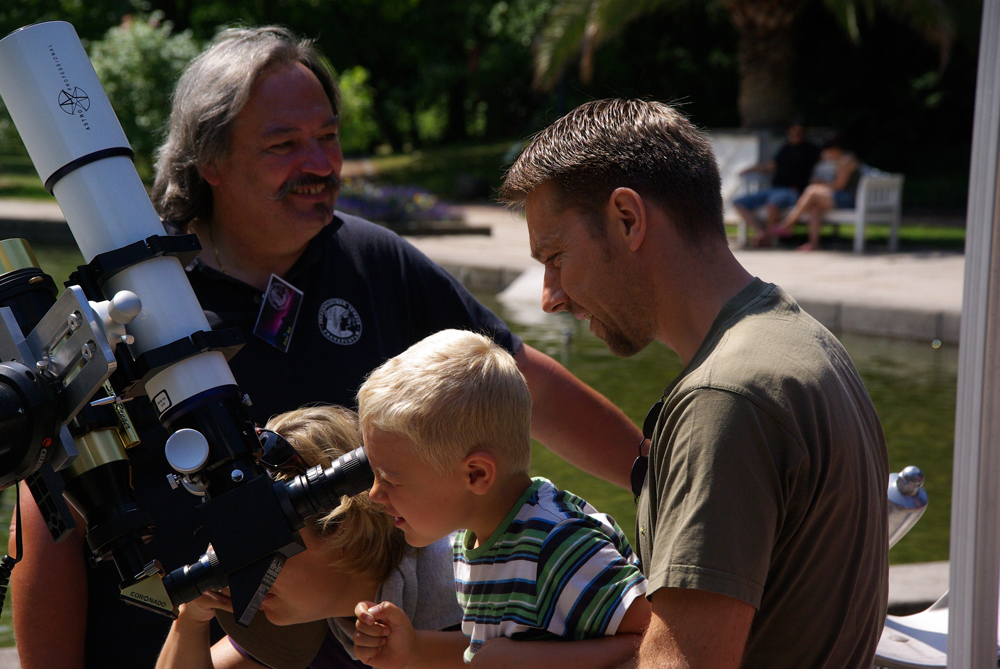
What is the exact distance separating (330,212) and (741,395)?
156 cm

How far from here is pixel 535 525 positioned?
1.75 m

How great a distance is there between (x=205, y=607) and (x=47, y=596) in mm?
619

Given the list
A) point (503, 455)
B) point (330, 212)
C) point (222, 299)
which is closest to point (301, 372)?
point (222, 299)

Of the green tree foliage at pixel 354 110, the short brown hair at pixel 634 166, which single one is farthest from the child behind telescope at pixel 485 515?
the green tree foliage at pixel 354 110

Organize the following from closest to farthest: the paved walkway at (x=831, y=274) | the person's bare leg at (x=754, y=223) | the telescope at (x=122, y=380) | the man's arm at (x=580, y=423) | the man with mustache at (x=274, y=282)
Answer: the telescope at (x=122, y=380), the man with mustache at (x=274, y=282), the man's arm at (x=580, y=423), the paved walkway at (x=831, y=274), the person's bare leg at (x=754, y=223)

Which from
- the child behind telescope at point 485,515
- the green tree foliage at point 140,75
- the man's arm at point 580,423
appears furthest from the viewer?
the green tree foliage at point 140,75

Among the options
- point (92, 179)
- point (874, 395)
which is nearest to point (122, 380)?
point (92, 179)

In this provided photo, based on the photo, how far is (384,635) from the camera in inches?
68.9

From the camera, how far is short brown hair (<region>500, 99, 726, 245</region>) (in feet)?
5.22

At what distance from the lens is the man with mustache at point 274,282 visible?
228cm

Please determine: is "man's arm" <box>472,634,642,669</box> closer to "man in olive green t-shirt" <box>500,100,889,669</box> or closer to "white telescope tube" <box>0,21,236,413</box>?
"man in olive green t-shirt" <box>500,100,889,669</box>

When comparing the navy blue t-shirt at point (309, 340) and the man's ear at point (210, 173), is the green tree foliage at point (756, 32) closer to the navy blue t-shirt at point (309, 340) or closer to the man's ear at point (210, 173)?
the navy blue t-shirt at point (309, 340)

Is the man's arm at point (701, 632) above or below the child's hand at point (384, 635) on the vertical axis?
above

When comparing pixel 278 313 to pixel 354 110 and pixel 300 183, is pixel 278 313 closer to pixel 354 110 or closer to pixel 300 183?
pixel 300 183
